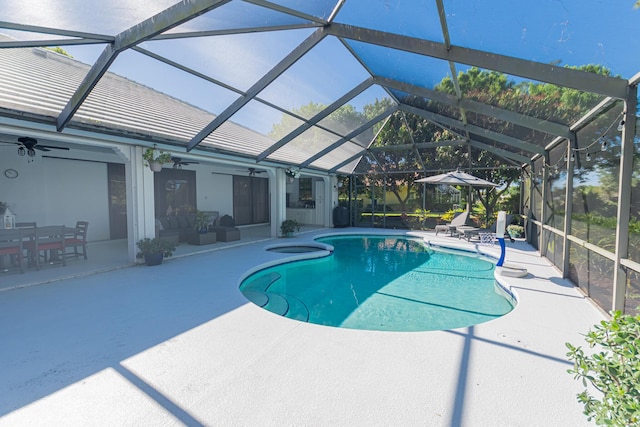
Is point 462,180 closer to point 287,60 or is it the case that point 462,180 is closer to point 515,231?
point 515,231

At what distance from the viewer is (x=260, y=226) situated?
16.8 meters

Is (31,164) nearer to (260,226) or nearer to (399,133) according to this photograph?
(260,226)

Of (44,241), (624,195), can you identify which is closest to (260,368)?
(624,195)

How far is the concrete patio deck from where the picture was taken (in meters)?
2.33

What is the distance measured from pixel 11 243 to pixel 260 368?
271 inches

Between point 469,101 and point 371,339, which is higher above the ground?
point 469,101

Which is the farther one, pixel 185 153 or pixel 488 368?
pixel 185 153

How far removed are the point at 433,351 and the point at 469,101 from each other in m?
6.06

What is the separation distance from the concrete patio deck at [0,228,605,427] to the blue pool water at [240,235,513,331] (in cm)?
110

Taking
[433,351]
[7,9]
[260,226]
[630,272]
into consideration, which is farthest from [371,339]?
[260,226]

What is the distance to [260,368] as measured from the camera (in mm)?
2939

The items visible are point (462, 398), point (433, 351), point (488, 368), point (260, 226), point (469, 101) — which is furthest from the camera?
point (260, 226)

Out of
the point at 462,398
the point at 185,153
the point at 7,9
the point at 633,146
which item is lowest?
the point at 462,398

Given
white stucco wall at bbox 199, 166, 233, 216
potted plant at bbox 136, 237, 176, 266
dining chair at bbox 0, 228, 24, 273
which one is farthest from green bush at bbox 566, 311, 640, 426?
white stucco wall at bbox 199, 166, 233, 216
